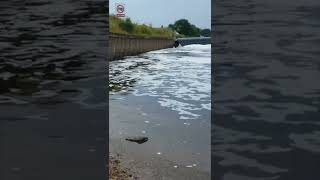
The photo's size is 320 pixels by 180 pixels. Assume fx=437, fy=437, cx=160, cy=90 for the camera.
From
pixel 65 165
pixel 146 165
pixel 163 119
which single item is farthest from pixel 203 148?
pixel 65 165

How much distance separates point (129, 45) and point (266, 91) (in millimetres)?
33792

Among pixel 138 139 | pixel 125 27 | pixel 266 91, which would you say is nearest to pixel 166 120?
pixel 138 139

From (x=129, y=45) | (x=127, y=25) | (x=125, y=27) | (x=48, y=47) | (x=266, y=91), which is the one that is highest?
(x=127, y=25)

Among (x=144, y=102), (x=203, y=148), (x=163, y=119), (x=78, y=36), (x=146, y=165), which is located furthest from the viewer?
(x=144, y=102)

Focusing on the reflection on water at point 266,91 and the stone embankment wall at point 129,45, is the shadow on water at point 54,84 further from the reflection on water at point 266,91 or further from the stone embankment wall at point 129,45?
the stone embankment wall at point 129,45

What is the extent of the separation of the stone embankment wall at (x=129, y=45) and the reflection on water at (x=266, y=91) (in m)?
22.9

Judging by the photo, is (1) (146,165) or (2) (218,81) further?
(1) (146,165)

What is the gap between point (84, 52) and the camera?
2916 mm

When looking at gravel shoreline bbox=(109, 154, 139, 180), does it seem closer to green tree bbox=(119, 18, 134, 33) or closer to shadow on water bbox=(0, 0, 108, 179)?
shadow on water bbox=(0, 0, 108, 179)

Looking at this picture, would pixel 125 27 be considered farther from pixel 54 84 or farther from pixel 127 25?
pixel 54 84

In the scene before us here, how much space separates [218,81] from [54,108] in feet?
3.69

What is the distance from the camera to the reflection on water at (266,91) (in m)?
2.65

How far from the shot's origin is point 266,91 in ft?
8.81

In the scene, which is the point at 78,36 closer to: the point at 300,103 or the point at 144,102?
the point at 300,103
